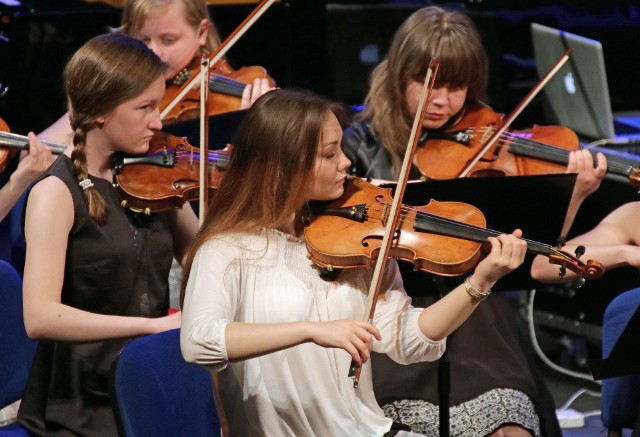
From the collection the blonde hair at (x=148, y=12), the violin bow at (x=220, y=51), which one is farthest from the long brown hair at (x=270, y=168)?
the blonde hair at (x=148, y=12)

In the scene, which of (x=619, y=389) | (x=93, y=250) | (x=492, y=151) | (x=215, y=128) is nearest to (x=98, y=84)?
(x=93, y=250)

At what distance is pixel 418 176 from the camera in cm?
298

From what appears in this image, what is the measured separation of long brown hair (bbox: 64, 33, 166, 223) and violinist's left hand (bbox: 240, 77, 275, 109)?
2.23 ft

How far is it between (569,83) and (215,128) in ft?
5.77

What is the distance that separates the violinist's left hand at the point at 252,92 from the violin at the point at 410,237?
0.92 meters

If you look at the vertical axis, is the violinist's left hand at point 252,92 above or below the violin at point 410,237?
above

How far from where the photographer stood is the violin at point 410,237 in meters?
2.17

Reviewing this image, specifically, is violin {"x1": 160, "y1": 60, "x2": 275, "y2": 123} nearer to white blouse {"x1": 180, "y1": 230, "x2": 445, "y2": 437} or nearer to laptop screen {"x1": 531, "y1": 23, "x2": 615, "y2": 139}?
white blouse {"x1": 180, "y1": 230, "x2": 445, "y2": 437}

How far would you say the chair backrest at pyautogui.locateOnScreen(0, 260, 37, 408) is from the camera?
252cm

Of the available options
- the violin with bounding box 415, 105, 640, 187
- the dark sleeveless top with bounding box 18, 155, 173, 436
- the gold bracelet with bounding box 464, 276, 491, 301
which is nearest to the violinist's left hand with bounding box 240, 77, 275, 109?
the violin with bounding box 415, 105, 640, 187

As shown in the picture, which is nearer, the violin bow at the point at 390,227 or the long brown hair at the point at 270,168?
the violin bow at the point at 390,227

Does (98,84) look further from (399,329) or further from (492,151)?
(492,151)

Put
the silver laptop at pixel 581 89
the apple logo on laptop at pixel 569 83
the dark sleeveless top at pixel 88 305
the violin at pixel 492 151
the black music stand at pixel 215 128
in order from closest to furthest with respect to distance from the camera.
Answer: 1. the dark sleeveless top at pixel 88 305
2. the black music stand at pixel 215 128
3. the violin at pixel 492 151
4. the silver laptop at pixel 581 89
5. the apple logo on laptop at pixel 569 83

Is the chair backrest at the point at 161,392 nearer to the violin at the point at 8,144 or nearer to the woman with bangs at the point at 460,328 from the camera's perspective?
the woman with bangs at the point at 460,328
